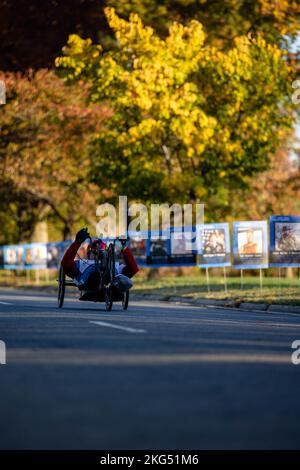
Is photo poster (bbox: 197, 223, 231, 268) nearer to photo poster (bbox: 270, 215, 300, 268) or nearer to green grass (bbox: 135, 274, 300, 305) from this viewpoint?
green grass (bbox: 135, 274, 300, 305)

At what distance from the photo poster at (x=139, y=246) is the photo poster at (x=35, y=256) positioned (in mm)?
8720

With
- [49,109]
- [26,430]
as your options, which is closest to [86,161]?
[49,109]

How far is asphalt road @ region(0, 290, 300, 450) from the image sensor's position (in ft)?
23.2

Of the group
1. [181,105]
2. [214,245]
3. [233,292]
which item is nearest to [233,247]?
[233,292]

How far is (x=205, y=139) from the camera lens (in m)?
34.1

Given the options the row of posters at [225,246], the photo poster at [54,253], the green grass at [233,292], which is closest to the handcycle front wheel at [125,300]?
the green grass at [233,292]

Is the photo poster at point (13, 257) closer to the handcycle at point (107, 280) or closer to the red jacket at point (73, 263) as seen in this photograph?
the red jacket at point (73, 263)

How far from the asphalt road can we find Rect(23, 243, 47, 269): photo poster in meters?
28.6

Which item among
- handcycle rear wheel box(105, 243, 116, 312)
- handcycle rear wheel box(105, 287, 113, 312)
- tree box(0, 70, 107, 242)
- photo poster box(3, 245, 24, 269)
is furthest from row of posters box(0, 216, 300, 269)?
photo poster box(3, 245, 24, 269)

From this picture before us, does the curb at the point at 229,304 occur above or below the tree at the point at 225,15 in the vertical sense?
below

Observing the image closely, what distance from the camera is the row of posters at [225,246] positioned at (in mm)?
26016

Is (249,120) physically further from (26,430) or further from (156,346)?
(26,430)
